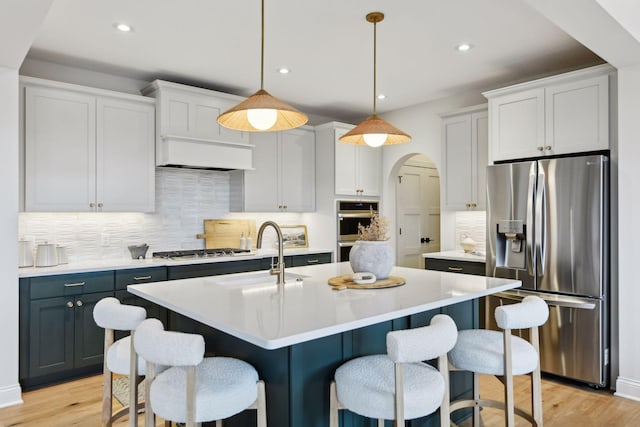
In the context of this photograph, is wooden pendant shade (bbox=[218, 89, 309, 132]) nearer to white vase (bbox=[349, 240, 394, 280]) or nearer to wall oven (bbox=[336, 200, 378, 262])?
white vase (bbox=[349, 240, 394, 280])

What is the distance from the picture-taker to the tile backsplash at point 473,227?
15.9ft

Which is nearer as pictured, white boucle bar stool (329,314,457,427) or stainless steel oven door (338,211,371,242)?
white boucle bar stool (329,314,457,427)

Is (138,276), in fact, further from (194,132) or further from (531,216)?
(531,216)

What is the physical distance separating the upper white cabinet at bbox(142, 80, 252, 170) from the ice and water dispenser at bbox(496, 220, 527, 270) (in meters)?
2.61

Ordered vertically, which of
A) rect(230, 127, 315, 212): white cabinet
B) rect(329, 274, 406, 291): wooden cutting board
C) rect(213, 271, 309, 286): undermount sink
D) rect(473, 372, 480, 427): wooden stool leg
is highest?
rect(230, 127, 315, 212): white cabinet

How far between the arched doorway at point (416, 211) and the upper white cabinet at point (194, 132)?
2.35m

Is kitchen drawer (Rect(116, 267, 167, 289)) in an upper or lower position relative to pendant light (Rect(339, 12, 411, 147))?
lower

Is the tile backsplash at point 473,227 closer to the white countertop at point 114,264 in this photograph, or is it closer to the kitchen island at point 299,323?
the white countertop at point 114,264

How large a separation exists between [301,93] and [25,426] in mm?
3818

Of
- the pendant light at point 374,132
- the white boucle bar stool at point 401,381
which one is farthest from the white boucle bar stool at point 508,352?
the pendant light at point 374,132

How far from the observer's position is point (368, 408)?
1698 millimetres

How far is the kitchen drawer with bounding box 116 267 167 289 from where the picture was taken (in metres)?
3.73

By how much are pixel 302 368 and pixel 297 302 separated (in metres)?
0.31

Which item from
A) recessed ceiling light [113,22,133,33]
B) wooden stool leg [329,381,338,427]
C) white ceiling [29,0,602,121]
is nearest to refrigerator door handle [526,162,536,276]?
white ceiling [29,0,602,121]
